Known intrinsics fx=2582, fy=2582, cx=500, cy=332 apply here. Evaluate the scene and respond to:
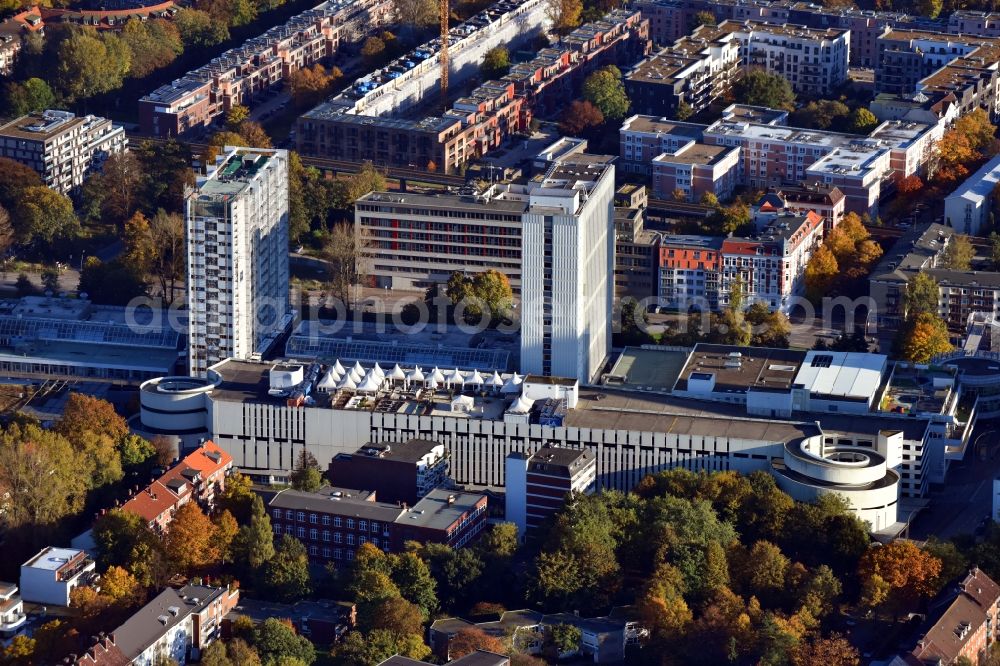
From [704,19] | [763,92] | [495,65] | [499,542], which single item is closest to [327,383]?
[499,542]

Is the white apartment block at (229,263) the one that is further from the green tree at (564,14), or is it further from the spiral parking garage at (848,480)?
the green tree at (564,14)

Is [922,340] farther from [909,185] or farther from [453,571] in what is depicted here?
[453,571]

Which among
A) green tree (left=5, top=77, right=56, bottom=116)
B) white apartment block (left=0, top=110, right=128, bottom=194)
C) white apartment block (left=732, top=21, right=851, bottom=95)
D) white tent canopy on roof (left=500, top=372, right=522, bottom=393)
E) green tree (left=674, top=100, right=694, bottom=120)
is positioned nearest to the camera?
white tent canopy on roof (left=500, top=372, right=522, bottom=393)

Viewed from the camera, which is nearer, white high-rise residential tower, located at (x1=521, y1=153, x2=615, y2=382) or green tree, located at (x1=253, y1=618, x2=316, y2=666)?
green tree, located at (x1=253, y1=618, x2=316, y2=666)

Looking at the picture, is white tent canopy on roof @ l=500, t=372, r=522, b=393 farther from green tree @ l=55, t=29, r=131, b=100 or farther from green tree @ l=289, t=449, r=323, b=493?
green tree @ l=55, t=29, r=131, b=100

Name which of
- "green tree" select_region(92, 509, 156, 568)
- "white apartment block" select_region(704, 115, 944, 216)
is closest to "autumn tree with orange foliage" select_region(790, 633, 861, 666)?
"green tree" select_region(92, 509, 156, 568)
